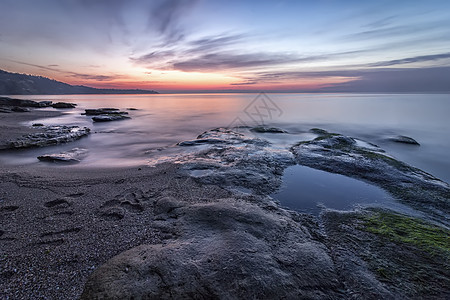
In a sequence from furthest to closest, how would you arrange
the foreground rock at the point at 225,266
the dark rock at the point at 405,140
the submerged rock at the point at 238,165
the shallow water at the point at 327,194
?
1. the dark rock at the point at 405,140
2. the submerged rock at the point at 238,165
3. the shallow water at the point at 327,194
4. the foreground rock at the point at 225,266

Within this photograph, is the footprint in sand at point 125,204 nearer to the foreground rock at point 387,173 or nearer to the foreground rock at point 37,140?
the foreground rock at point 387,173

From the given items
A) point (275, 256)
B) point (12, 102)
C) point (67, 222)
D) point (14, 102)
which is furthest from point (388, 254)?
point (14, 102)

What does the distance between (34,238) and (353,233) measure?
694 cm

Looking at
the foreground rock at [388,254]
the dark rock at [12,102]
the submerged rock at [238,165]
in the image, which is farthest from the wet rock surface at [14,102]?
the foreground rock at [388,254]

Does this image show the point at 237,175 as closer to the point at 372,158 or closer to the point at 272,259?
the point at 272,259

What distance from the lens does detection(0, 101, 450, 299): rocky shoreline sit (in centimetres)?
315

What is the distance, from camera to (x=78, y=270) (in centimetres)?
339

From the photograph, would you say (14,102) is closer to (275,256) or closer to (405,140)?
(275,256)

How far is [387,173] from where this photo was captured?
844cm

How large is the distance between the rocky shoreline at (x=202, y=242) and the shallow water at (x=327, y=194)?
0.42 meters

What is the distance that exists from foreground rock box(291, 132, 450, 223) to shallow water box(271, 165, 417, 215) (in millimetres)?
579

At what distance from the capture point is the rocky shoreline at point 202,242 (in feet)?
10.3

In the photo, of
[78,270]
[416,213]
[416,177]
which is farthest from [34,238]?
[416,177]

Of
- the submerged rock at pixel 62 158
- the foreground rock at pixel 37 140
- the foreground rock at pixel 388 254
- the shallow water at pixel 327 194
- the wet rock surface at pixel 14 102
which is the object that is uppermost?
the wet rock surface at pixel 14 102
